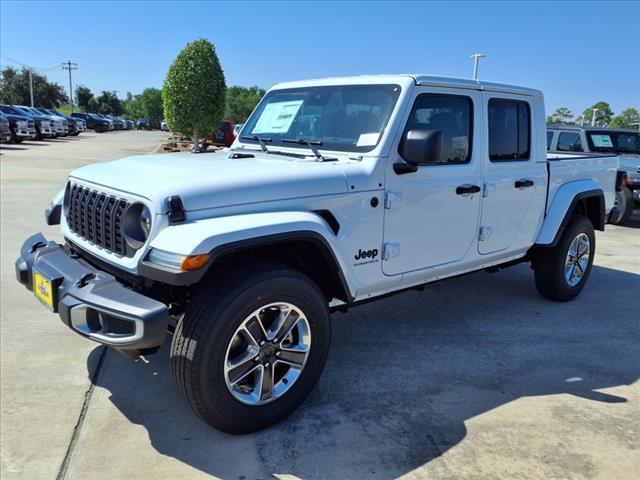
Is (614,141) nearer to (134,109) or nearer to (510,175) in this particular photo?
(510,175)

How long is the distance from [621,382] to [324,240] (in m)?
2.37

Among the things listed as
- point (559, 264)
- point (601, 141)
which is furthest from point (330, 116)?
point (601, 141)

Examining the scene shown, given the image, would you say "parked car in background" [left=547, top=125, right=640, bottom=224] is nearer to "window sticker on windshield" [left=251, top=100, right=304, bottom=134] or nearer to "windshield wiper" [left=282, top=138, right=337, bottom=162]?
"window sticker on windshield" [left=251, top=100, right=304, bottom=134]

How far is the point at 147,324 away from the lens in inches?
94.7

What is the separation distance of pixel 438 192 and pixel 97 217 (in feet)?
7.09

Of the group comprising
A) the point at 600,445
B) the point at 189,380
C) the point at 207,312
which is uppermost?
the point at 207,312

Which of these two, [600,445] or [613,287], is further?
[613,287]

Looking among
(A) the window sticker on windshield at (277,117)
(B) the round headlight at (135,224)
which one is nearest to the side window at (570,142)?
(A) the window sticker on windshield at (277,117)

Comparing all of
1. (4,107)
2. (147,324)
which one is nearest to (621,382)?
(147,324)

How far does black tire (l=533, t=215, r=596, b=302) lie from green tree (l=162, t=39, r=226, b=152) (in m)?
14.1

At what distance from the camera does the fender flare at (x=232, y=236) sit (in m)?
2.45

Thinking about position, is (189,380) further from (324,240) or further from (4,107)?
(4,107)

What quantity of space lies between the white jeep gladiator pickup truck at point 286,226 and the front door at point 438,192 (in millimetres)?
12

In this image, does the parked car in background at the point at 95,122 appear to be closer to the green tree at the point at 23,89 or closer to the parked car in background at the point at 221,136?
the green tree at the point at 23,89
